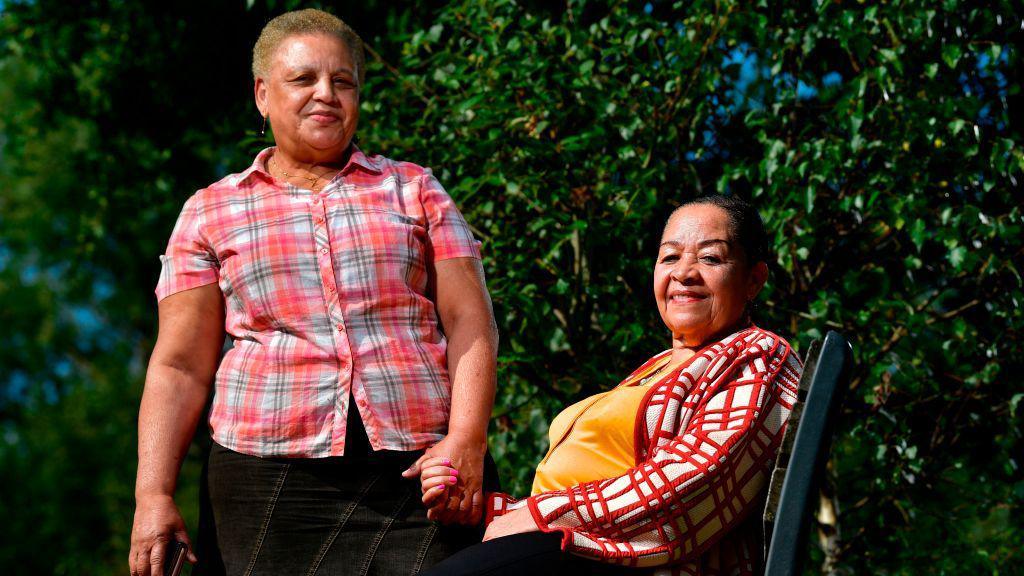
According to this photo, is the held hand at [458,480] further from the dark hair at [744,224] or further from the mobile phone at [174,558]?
the dark hair at [744,224]

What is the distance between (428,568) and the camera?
2.09 metres

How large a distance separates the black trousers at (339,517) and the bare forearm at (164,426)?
157 mm

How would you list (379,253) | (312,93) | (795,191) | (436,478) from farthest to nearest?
(795,191) → (312,93) → (379,253) → (436,478)

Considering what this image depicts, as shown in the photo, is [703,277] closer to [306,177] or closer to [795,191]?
[306,177]

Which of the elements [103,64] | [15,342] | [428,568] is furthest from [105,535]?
Result: [428,568]

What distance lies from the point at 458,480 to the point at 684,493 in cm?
42

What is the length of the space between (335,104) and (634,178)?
1.48 meters

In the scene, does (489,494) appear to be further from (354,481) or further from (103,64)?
(103,64)

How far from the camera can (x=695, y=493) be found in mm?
1949

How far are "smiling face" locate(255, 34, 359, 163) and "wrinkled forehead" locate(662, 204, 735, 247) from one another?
28.0 inches

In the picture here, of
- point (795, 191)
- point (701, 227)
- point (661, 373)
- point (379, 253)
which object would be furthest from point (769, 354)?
point (795, 191)

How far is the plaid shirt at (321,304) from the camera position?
2.09 meters

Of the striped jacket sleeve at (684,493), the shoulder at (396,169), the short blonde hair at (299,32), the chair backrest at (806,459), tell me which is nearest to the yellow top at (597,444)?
the striped jacket sleeve at (684,493)

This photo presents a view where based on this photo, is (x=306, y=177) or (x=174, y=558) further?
(x=306, y=177)
